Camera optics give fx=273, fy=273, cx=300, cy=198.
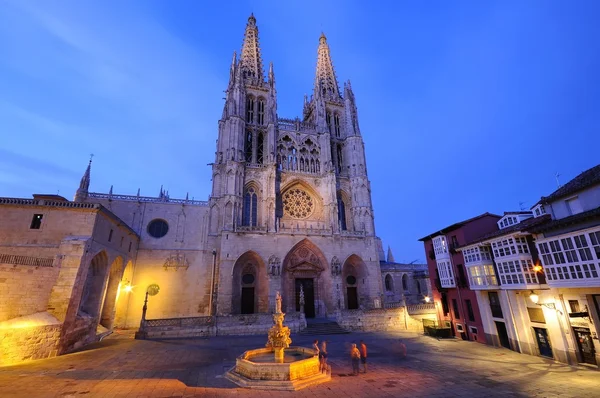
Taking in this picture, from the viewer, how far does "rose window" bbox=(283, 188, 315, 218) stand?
3167 centimetres

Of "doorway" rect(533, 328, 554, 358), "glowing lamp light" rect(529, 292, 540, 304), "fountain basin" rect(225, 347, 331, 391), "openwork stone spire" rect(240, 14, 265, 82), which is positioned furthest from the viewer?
"openwork stone spire" rect(240, 14, 265, 82)

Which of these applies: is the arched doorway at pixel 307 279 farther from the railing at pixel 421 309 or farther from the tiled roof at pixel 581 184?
the tiled roof at pixel 581 184

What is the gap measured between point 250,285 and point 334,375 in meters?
18.1

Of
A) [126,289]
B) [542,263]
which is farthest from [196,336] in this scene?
[542,263]

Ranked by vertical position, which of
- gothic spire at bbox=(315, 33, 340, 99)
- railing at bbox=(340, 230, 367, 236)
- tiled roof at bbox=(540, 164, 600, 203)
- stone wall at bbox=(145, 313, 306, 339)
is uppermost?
gothic spire at bbox=(315, 33, 340, 99)

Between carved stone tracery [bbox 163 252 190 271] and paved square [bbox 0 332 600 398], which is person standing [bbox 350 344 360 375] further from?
carved stone tracery [bbox 163 252 190 271]

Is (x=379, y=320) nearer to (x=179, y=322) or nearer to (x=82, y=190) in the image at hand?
(x=179, y=322)

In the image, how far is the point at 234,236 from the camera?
86.6 ft

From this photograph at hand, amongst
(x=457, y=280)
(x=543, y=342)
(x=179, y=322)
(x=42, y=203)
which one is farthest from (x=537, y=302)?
(x=42, y=203)

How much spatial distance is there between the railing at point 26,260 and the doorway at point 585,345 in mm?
26096

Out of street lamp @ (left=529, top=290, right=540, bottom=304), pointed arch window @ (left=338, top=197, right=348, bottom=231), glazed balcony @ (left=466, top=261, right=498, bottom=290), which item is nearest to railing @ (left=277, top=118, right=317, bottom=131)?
pointed arch window @ (left=338, top=197, right=348, bottom=231)

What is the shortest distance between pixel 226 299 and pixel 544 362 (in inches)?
847

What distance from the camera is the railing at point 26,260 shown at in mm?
13953

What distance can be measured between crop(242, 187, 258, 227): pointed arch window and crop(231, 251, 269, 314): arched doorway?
13.1 feet
